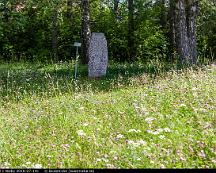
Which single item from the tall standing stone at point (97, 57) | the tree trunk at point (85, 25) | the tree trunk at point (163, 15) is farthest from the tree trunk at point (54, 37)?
the tall standing stone at point (97, 57)

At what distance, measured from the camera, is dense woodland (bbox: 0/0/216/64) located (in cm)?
2634

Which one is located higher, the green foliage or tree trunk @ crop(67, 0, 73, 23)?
tree trunk @ crop(67, 0, 73, 23)

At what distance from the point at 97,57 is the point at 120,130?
1107 centimetres

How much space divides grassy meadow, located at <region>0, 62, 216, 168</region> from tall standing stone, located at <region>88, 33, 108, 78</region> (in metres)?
6.62

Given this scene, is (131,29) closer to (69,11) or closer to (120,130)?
(69,11)

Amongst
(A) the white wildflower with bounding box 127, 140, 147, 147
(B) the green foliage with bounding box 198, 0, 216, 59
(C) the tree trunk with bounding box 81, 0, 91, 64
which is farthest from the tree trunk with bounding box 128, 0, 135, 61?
(A) the white wildflower with bounding box 127, 140, 147, 147

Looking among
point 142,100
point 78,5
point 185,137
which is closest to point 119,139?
point 185,137

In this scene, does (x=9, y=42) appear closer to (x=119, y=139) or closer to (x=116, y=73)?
(x=116, y=73)

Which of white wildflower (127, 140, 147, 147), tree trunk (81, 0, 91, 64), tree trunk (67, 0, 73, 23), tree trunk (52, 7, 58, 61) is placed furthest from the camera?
tree trunk (67, 0, 73, 23)

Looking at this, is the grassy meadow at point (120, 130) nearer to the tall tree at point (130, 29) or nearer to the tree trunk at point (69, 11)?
the tall tree at point (130, 29)

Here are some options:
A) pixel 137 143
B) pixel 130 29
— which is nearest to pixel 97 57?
pixel 130 29

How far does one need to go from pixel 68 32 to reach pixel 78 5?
2527mm

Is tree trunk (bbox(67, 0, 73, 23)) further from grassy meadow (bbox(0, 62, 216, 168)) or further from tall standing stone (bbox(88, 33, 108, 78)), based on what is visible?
grassy meadow (bbox(0, 62, 216, 168))

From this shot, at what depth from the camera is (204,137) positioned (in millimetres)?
5996
